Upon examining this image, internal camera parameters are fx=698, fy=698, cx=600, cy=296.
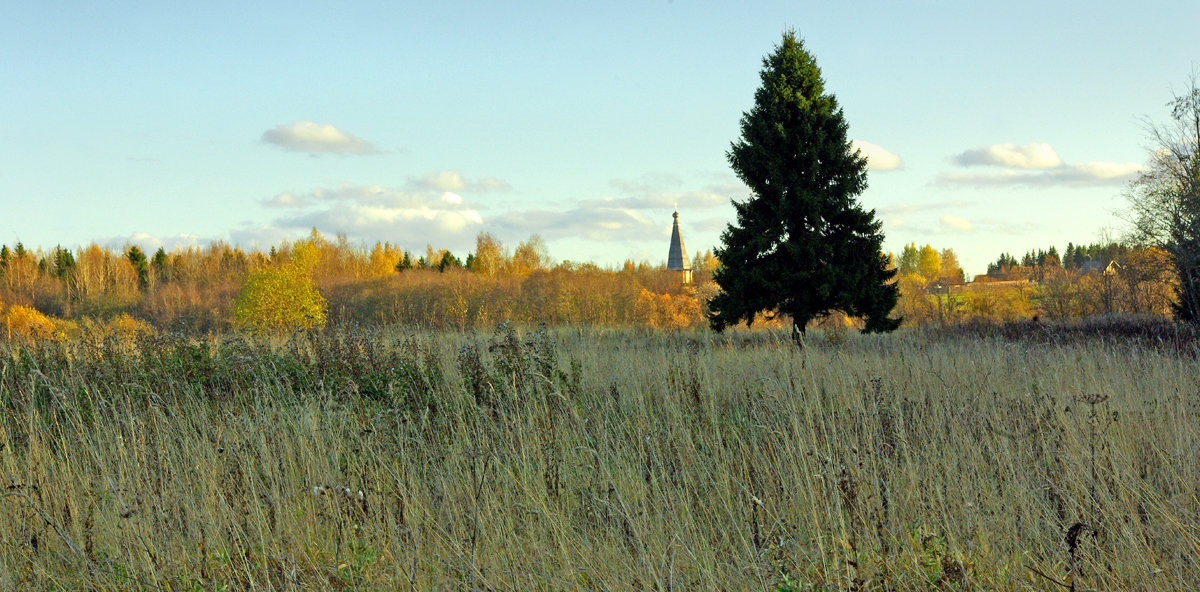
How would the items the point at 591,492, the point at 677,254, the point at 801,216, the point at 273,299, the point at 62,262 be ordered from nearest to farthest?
the point at 591,492, the point at 801,216, the point at 273,299, the point at 677,254, the point at 62,262

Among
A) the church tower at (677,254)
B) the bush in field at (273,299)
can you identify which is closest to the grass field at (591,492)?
the bush in field at (273,299)

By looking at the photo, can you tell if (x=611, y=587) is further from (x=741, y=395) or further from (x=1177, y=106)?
(x=1177, y=106)

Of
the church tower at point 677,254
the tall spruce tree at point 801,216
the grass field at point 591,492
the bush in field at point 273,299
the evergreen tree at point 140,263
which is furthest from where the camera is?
the evergreen tree at point 140,263

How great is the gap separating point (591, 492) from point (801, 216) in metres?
12.0

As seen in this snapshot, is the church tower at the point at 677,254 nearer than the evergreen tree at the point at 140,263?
Yes

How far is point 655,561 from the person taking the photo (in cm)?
294

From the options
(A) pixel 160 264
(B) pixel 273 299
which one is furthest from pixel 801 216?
(A) pixel 160 264

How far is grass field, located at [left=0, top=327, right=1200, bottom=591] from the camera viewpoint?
295 centimetres

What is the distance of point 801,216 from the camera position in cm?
1465

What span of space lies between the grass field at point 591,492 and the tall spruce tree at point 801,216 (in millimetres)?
7721

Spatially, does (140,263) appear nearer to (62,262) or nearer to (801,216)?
(62,262)

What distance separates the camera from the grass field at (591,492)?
9.69 ft

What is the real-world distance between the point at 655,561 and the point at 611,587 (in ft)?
0.96

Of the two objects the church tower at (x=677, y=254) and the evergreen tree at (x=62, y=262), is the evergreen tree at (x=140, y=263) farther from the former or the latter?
the church tower at (x=677, y=254)
